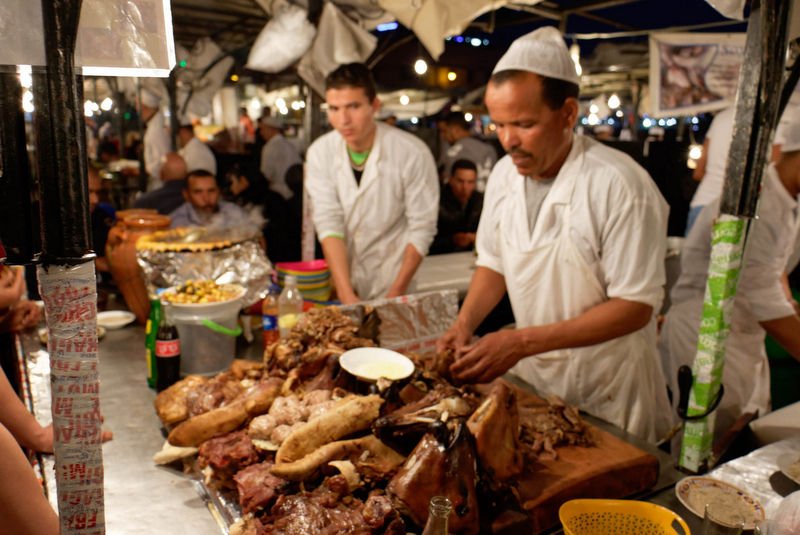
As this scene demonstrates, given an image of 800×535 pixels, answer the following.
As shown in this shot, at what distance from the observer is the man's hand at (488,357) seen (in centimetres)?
220

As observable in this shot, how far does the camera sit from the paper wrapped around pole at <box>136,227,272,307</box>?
9.71 feet

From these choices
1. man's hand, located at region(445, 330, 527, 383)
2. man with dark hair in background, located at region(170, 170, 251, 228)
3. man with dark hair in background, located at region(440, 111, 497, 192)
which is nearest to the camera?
man's hand, located at region(445, 330, 527, 383)

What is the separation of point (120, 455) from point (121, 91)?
786cm

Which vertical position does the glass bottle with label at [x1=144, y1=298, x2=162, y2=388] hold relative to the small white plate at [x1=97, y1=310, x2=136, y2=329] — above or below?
above

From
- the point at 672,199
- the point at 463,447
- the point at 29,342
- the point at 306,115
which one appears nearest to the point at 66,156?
the point at 463,447

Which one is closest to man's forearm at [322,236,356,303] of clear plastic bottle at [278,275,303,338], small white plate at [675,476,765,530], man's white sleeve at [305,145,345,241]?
man's white sleeve at [305,145,345,241]

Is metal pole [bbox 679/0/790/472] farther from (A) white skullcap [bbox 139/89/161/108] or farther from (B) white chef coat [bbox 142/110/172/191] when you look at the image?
(A) white skullcap [bbox 139/89/161/108]

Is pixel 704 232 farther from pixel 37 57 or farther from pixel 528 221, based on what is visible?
pixel 37 57

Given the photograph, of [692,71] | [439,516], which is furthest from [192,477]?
[692,71]

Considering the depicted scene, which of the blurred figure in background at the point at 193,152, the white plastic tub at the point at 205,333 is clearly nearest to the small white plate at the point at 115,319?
the white plastic tub at the point at 205,333

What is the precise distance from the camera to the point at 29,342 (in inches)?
116

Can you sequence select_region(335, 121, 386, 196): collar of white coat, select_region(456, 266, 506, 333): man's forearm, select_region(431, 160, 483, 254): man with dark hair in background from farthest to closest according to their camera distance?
1. select_region(431, 160, 483, 254): man with dark hair in background
2. select_region(335, 121, 386, 196): collar of white coat
3. select_region(456, 266, 506, 333): man's forearm

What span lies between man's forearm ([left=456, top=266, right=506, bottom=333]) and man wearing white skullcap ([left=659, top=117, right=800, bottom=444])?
1.07m

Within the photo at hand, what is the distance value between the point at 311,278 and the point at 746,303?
2.43m
